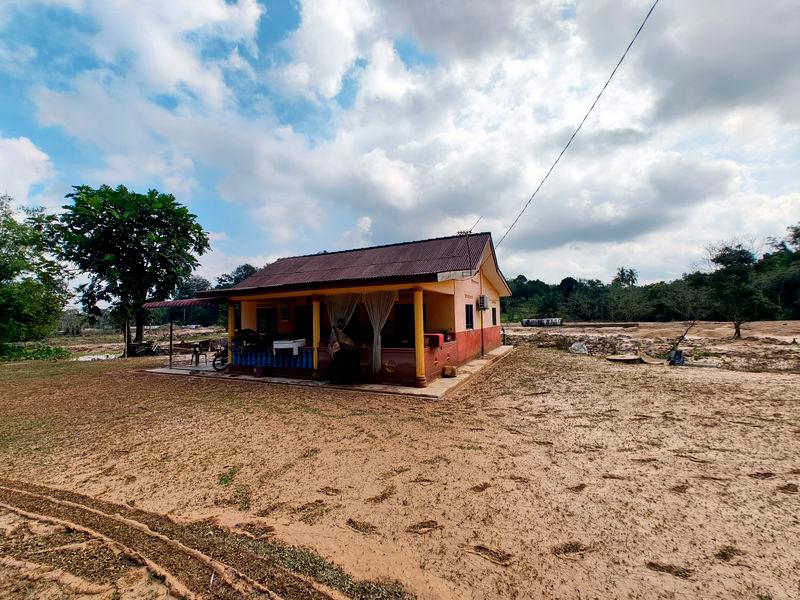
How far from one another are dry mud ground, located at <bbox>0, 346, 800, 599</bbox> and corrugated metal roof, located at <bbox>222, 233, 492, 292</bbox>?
205 inches

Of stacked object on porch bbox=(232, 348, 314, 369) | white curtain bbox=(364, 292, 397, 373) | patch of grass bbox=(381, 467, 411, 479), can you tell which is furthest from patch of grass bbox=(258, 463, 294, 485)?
stacked object on porch bbox=(232, 348, 314, 369)

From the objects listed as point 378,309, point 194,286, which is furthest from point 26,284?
point 194,286

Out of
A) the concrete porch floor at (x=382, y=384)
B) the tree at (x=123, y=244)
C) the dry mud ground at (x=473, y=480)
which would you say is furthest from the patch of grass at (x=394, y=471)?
the tree at (x=123, y=244)

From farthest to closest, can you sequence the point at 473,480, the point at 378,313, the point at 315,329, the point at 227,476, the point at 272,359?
1. the point at 272,359
2. the point at 315,329
3. the point at 378,313
4. the point at 227,476
5. the point at 473,480

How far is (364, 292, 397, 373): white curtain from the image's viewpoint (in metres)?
8.30

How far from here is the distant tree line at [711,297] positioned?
15.4 metres

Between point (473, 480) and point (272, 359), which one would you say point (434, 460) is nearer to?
point (473, 480)

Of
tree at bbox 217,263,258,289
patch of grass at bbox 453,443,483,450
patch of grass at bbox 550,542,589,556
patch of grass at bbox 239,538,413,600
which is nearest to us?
patch of grass at bbox 239,538,413,600

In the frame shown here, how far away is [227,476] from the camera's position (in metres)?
3.64

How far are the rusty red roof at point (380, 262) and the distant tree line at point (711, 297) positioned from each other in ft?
40.0

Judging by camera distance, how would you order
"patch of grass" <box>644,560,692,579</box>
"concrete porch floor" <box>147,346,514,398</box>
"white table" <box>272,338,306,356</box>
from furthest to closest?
1. "white table" <box>272,338,306,356</box>
2. "concrete porch floor" <box>147,346,514,398</box>
3. "patch of grass" <box>644,560,692,579</box>

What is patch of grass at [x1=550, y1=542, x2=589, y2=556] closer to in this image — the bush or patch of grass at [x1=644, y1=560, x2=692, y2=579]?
patch of grass at [x1=644, y1=560, x2=692, y2=579]

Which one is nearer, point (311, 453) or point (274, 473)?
point (274, 473)

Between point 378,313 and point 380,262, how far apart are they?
14.5ft
